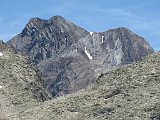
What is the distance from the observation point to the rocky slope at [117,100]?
3900cm

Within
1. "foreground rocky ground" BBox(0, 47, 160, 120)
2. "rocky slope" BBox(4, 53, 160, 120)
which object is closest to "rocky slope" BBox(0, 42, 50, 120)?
"foreground rocky ground" BBox(0, 47, 160, 120)

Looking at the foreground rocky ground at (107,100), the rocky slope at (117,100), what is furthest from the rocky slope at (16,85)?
the rocky slope at (117,100)

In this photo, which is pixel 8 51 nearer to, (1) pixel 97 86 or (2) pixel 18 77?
(2) pixel 18 77

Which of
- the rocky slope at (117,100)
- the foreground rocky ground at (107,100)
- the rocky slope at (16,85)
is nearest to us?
the rocky slope at (117,100)

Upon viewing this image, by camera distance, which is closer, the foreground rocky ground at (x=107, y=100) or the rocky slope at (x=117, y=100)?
the rocky slope at (x=117, y=100)

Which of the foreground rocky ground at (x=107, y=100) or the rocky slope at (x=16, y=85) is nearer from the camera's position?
the foreground rocky ground at (x=107, y=100)

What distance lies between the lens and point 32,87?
199 ft

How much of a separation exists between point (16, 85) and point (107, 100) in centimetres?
1744

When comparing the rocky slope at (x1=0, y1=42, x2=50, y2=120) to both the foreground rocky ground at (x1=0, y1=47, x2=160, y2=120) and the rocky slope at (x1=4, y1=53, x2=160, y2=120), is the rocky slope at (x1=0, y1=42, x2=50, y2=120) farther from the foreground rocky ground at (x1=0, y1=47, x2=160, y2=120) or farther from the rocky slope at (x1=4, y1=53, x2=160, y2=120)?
the rocky slope at (x1=4, y1=53, x2=160, y2=120)

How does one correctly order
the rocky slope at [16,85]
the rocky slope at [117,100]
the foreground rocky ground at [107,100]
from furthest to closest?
the rocky slope at [16,85], the foreground rocky ground at [107,100], the rocky slope at [117,100]

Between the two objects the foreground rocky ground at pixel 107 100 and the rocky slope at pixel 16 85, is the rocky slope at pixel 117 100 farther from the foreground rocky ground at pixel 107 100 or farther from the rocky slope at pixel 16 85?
the rocky slope at pixel 16 85

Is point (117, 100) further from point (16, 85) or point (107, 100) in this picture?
point (16, 85)

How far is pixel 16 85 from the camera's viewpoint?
191 ft

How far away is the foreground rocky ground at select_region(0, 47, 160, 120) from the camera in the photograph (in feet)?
129
